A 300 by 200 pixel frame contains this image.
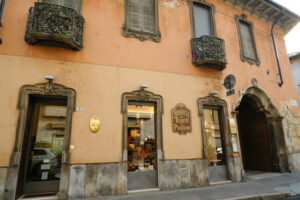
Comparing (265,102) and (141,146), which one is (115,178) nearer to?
(141,146)

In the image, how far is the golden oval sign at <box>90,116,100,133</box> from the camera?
564 centimetres

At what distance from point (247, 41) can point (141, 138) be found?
26.3 feet

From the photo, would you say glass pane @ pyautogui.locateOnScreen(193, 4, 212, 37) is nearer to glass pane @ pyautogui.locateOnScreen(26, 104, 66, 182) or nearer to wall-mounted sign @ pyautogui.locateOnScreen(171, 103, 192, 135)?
wall-mounted sign @ pyautogui.locateOnScreen(171, 103, 192, 135)

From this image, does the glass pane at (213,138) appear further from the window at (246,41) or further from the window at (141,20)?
the window at (141,20)

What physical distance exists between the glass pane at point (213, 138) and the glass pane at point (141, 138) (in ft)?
7.70

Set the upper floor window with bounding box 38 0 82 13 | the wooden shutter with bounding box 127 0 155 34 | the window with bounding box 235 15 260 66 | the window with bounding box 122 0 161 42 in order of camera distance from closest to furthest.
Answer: the upper floor window with bounding box 38 0 82 13 → the window with bounding box 122 0 161 42 → the wooden shutter with bounding box 127 0 155 34 → the window with bounding box 235 15 260 66

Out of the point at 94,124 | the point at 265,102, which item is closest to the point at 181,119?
the point at 94,124

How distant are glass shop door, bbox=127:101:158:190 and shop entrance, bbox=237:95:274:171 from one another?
5.77 m

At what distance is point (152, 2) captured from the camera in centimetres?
770

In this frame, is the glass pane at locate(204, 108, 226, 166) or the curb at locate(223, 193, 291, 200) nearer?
the curb at locate(223, 193, 291, 200)

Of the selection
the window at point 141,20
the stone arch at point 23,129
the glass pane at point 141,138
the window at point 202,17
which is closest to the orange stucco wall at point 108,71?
the stone arch at point 23,129

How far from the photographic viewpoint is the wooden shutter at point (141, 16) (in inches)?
280

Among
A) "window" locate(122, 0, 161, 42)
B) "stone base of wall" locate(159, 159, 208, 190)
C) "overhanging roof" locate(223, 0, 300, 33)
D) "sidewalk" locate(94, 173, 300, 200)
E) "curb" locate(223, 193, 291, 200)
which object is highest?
"overhanging roof" locate(223, 0, 300, 33)

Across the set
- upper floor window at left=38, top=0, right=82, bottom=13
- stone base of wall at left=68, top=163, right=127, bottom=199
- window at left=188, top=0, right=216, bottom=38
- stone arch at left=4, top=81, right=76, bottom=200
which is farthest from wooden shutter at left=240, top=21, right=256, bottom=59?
stone arch at left=4, top=81, right=76, bottom=200
